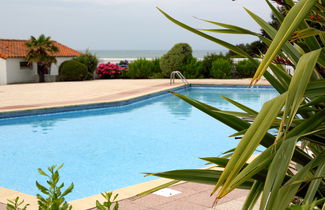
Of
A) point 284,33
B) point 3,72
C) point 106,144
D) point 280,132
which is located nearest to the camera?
point 284,33

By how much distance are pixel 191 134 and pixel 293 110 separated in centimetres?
867

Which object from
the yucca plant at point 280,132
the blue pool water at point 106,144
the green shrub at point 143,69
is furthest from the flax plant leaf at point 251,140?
the green shrub at point 143,69

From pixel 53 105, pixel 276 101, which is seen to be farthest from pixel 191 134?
pixel 276 101

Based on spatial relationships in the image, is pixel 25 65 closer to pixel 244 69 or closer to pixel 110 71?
pixel 110 71

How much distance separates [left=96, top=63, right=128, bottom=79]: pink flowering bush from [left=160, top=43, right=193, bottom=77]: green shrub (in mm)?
2221

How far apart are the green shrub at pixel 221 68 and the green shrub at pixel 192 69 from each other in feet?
2.37

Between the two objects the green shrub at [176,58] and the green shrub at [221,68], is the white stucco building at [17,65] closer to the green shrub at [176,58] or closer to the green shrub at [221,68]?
the green shrub at [176,58]

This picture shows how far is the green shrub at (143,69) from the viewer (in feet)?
76.3

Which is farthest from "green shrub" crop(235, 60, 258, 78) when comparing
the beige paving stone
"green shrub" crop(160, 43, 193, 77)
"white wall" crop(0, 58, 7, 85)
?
the beige paving stone

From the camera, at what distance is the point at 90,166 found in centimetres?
717

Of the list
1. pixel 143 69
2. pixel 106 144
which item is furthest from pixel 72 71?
pixel 106 144

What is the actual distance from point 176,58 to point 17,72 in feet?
25.4

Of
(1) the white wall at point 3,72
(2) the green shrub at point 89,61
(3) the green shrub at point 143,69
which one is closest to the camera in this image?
(1) the white wall at point 3,72

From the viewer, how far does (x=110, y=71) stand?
76.6 ft
